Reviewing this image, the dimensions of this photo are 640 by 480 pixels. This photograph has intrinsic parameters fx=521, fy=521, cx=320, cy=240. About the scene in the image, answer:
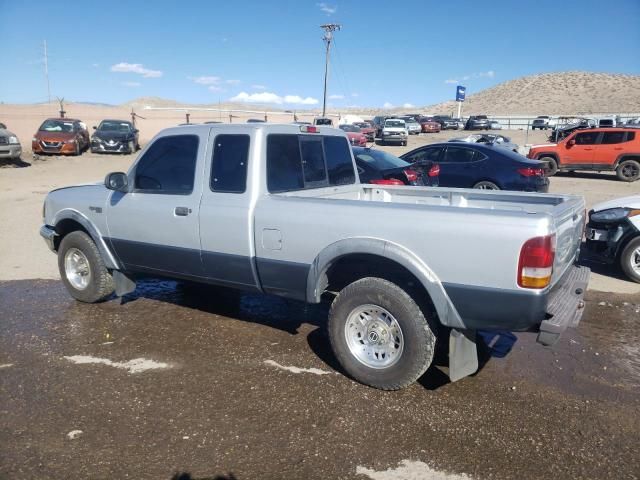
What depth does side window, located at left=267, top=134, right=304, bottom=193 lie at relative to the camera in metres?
4.38

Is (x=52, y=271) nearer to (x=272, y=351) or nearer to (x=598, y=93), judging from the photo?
(x=272, y=351)

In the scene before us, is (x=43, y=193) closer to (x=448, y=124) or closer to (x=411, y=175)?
(x=411, y=175)

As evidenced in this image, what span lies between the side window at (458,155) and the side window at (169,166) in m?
8.60

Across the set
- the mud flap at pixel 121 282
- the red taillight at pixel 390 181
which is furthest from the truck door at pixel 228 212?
the red taillight at pixel 390 181

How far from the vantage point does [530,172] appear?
37.1ft

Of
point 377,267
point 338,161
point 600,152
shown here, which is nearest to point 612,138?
point 600,152

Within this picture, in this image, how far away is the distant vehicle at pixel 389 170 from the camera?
9.27 metres

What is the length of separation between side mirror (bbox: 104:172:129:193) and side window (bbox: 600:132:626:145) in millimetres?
18054

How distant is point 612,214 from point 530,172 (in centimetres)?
470

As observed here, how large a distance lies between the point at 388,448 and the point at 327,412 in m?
0.56

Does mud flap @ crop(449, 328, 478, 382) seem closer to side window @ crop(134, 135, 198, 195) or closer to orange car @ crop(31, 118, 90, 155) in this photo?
side window @ crop(134, 135, 198, 195)

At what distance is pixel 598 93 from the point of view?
93.7 metres

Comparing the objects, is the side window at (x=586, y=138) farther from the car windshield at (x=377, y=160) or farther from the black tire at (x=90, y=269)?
the black tire at (x=90, y=269)

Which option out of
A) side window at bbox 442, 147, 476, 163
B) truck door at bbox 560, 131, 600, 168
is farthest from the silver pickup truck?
truck door at bbox 560, 131, 600, 168
